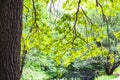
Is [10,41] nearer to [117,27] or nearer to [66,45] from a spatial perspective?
[66,45]

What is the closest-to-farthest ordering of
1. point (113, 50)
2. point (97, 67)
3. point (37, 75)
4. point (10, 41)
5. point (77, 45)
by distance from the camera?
point (10, 41), point (77, 45), point (113, 50), point (37, 75), point (97, 67)

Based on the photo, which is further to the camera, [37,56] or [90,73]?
[90,73]

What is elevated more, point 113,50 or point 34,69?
point 113,50

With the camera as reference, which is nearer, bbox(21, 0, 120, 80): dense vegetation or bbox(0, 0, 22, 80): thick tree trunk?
bbox(0, 0, 22, 80): thick tree trunk

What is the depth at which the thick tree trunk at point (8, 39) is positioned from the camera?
264 centimetres

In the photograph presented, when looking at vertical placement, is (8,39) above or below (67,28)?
above

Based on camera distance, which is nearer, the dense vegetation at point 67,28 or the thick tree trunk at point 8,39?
the thick tree trunk at point 8,39

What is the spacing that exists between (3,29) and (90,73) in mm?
20669

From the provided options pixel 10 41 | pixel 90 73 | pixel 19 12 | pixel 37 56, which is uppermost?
pixel 19 12

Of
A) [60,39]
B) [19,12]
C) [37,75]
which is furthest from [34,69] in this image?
[19,12]

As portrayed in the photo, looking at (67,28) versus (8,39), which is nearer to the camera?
(8,39)

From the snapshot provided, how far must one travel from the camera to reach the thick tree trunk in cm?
264

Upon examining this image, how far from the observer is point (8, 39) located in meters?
2.65

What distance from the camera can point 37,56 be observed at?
17.2m
